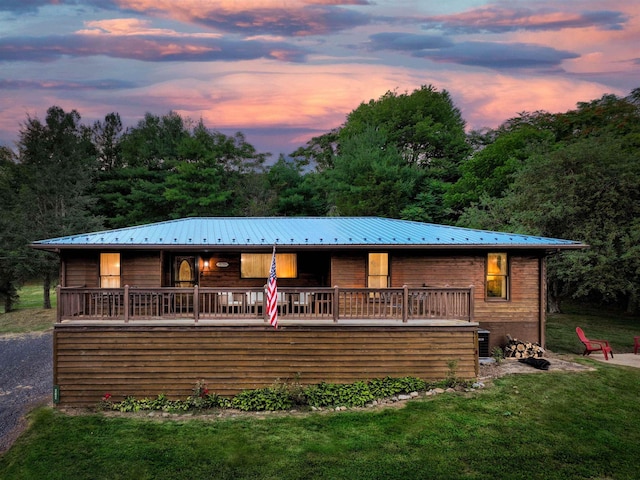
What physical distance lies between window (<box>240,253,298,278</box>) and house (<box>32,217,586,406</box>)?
56cm

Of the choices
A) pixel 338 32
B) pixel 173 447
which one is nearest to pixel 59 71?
pixel 338 32

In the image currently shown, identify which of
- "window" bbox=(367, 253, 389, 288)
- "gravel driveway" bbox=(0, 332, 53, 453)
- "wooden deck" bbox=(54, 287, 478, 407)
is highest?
"window" bbox=(367, 253, 389, 288)

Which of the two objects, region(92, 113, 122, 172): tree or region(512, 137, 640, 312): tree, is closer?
region(512, 137, 640, 312): tree

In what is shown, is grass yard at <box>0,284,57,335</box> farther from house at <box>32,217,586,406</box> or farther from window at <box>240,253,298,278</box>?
window at <box>240,253,298,278</box>

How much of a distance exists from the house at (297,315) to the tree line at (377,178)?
27.0 ft

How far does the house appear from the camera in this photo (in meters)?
9.22

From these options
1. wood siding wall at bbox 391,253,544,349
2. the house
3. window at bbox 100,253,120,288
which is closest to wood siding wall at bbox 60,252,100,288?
the house

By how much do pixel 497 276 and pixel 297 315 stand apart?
6.89 m

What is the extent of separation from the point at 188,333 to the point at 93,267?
4.70 meters

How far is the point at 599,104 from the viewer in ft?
106

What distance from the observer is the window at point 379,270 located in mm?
11914

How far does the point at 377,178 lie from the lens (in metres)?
30.0

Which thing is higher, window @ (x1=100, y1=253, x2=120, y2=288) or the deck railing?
window @ (x1=100, y1=253, x2=120, y2=288)

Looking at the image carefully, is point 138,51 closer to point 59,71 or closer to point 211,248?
point 59,71
